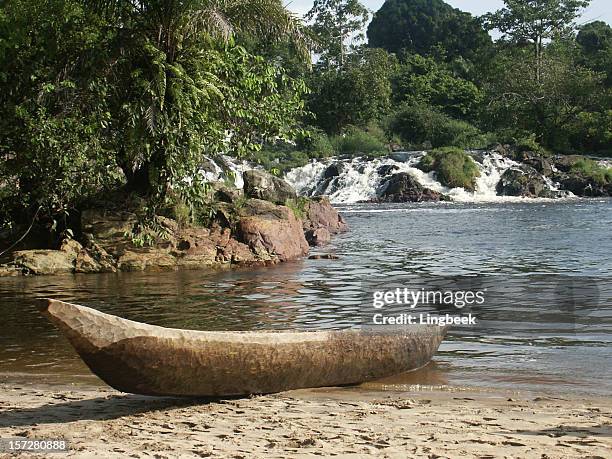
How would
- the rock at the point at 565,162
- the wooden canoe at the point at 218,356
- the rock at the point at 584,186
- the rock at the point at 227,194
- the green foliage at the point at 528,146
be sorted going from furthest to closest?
the green foliage at the point at 528,146 → the rock at the point at 565,162 → the rock at the point at 584,186 → the rock at the point at 227,194 → the wooden canoe at the point at 218,356

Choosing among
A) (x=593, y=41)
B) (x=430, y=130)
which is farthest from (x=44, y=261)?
(x=593, y=41)

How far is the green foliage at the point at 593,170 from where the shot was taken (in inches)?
1555

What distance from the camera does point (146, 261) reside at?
15.6 meters

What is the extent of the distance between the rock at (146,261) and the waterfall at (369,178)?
21.7 metres

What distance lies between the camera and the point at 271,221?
17.0 m

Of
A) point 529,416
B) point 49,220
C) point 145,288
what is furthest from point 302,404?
point 49,220

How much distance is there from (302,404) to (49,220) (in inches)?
468

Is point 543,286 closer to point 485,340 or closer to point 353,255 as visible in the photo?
point 485,340

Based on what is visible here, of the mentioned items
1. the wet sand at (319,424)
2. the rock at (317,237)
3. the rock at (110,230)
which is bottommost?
the wet sand at (319,424)

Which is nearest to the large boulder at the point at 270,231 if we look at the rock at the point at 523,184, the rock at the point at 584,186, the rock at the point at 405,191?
the rock at the point at 405,191

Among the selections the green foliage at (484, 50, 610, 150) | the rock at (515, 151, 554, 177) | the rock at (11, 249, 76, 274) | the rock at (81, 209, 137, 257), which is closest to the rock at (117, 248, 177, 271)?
the rock at (81, 209, 137, 257)

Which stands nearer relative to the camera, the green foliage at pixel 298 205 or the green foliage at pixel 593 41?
the green foliage at pixel 298 205

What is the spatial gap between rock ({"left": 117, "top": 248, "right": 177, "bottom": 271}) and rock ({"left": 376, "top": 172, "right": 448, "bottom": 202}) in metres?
22.4

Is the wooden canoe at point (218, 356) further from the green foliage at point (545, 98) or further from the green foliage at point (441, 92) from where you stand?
the green foliage at point (441, 92)
